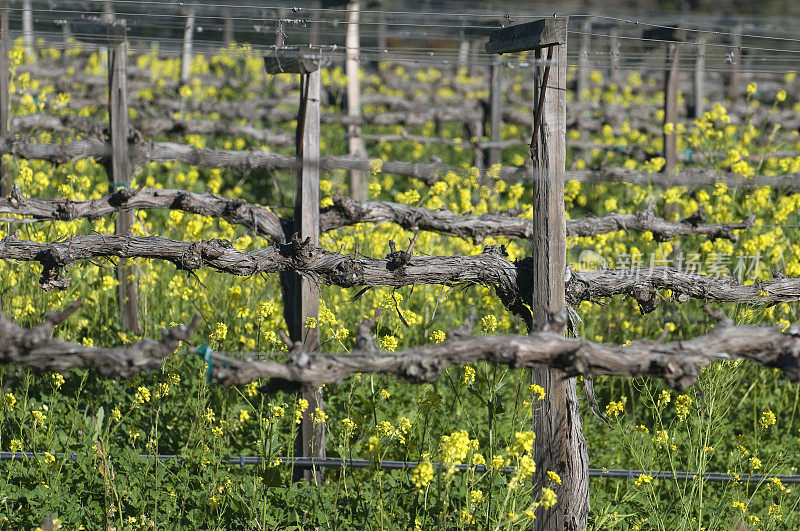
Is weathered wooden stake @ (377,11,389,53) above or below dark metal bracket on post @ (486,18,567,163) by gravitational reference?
above

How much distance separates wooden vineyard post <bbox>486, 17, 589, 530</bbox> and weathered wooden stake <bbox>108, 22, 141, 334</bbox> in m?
3.35

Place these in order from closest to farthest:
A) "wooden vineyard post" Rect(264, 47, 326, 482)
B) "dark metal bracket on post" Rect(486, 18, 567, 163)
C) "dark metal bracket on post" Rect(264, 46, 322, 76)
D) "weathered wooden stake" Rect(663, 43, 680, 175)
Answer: "dark metal bracket on post" Rect(486, 18, 567, 163)
"dark metal bracket on post" Rect(264, 46, 322, 76)
"wooden vineyard post" Rect(264, 47, 326, 482)
"weathered wooden stake" Rect(663, 43, 680, 175)

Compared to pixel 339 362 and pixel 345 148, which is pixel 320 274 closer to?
pixel 339 362

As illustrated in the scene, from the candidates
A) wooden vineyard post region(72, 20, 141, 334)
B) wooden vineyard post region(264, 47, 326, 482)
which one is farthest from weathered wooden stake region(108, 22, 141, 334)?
wooden vineyard post region(264, 47, 326, 482)

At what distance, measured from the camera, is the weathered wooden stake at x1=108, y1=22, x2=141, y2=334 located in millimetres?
5781

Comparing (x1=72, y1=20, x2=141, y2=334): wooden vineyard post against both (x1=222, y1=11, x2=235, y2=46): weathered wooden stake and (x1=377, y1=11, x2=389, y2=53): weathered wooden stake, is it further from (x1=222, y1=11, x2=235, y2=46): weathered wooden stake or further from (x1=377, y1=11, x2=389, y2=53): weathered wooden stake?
(x1=377, y1=11, x2=389, y2=53): weathered wooden stake

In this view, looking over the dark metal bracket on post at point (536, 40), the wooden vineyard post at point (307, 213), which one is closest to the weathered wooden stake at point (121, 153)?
the wooden vineyard post at point (307, 213)

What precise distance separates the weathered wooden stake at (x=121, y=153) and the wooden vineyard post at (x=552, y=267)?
335 cm

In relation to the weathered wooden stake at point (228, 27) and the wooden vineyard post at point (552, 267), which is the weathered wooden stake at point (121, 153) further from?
the wooden vineyard post at point (552, 267)

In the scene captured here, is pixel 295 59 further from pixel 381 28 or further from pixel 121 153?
pixel 381 28

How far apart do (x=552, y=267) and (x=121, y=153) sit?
365 centimetres

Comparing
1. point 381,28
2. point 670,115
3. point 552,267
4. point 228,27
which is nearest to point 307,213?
point 552,267

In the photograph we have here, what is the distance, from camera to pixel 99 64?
15.5m

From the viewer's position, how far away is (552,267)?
3342 millimetres
